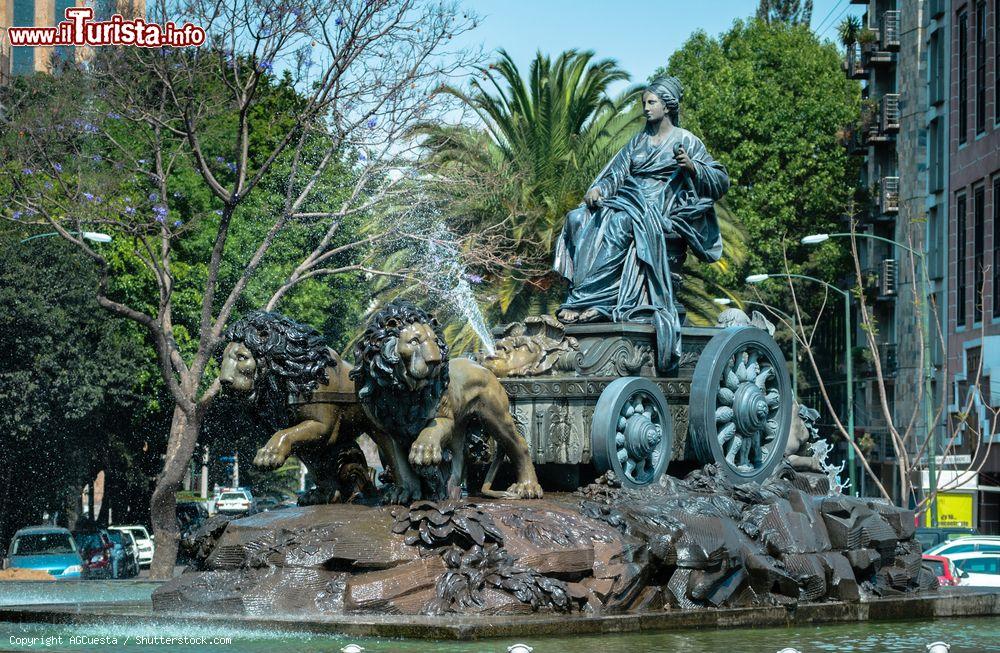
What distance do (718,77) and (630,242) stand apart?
35.9 meters

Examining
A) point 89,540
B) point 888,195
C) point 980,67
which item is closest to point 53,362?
point 89,540

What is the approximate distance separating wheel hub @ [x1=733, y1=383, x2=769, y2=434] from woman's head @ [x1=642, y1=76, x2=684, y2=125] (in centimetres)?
263

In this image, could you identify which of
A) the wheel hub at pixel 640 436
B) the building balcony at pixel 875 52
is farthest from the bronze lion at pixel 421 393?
the building balcony at pixel 875 52

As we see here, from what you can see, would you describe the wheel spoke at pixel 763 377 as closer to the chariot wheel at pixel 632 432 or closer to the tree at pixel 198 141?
the chariot wheel at pixel 632 432

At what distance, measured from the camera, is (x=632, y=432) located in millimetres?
13523

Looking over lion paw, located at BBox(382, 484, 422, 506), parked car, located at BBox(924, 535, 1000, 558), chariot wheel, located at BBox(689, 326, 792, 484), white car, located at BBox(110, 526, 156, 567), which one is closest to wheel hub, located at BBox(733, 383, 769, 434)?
chariot wheel, located at BBox(689, 326, 792, 484)

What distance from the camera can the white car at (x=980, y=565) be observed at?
23250 millimetres

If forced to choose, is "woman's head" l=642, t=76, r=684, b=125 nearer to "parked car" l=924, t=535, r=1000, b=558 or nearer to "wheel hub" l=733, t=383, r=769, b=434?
"wheel hub" l=733, t=383, r=769, b=434

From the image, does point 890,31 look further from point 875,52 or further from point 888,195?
point 888,195

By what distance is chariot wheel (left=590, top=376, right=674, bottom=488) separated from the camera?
13.3 meters

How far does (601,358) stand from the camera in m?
13.9

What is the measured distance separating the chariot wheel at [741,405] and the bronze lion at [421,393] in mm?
2173

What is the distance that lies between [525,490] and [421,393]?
1.49 meters

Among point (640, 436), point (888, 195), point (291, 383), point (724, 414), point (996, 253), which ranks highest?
point (888, 195)
